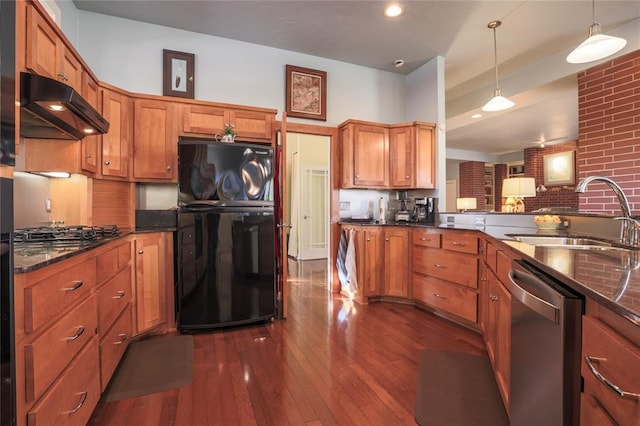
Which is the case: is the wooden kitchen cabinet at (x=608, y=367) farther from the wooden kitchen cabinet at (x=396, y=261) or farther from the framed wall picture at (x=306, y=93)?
the framed wall picture at (x=306, y=93)

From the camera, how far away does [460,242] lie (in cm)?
266

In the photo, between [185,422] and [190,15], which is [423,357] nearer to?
[185,422]

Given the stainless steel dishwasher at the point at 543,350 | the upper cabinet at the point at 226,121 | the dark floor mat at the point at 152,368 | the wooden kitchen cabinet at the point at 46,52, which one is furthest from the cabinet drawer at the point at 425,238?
the wooden kitchen cabinet at the point at 46,52

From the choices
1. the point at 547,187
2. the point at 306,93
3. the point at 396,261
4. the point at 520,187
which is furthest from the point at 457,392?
the point at 547,187

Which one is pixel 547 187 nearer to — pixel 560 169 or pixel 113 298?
pixel 560 169

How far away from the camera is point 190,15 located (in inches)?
111

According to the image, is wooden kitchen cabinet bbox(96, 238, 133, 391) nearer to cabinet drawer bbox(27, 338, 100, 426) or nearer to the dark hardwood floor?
cabinet drawer bbox(27, 338, 100, 426)

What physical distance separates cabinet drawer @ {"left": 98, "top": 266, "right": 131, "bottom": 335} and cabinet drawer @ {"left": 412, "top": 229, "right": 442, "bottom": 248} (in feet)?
8.50

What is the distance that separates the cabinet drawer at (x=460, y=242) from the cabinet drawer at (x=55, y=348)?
2.61 meters

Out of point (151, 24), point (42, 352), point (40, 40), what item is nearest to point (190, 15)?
point (151, 24)

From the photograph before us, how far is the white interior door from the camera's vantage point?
609 centimetres

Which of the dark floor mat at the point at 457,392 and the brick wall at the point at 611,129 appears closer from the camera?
→ the dark floor mat at the point at 457,392

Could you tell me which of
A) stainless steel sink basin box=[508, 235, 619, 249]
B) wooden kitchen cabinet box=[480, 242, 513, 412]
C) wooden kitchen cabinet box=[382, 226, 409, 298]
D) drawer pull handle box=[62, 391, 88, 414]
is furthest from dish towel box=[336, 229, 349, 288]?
drawer pull handle box=[62, 391, 88, 414]

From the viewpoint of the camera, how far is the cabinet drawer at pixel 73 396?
39.1 inches
